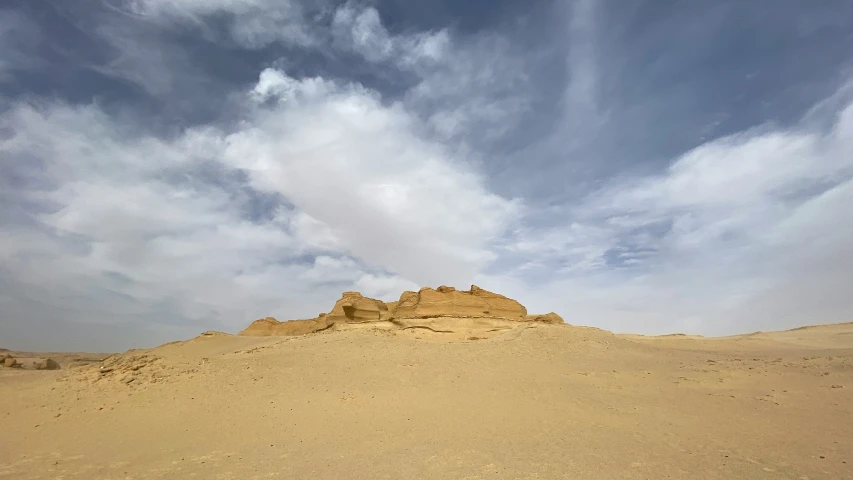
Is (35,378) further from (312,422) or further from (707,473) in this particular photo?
(707,473)

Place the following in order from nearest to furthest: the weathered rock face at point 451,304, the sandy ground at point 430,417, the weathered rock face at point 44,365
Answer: the sandy ground at point 430,417, the weathered rock face at point 44,365, the weathered rock face at point 451,304

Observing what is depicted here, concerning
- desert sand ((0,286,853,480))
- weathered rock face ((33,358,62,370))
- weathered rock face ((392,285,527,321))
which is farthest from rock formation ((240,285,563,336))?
weathered rock face ((33,358,62,370))

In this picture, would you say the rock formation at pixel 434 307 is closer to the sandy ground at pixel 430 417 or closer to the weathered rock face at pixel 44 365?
the sandy ground at pixel 430 417

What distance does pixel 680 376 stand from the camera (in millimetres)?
14969

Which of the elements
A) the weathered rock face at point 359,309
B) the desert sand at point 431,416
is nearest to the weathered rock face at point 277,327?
the weathered rock face at point 359,309

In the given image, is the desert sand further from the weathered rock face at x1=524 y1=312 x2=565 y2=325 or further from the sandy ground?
the weathered rock face at x1=524 y1=312 x2=565 y2=325

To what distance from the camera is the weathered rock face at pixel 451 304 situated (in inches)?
1063

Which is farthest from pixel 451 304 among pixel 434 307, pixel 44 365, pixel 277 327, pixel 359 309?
pixel 44 365

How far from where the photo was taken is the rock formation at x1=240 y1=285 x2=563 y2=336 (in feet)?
88.6

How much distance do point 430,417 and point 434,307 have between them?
15.9 meters

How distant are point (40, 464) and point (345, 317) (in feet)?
69.9

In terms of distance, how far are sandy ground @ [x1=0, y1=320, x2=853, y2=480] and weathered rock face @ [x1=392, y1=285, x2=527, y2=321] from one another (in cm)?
758

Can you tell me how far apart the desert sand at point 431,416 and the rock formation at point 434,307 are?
296 inches

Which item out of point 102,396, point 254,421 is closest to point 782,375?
point 254,421
